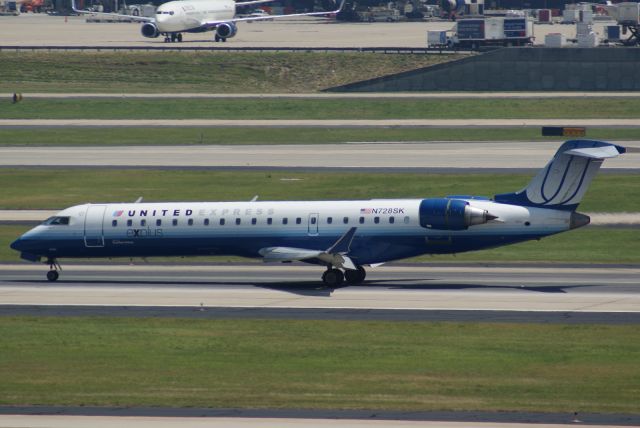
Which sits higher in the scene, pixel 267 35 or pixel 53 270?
pixel 267 35

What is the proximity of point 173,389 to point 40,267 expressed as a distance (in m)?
24.5

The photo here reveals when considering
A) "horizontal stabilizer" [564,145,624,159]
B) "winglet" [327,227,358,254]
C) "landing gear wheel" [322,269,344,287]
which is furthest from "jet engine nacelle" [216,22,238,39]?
"horizontal stabilizer" [564,145,624,159]

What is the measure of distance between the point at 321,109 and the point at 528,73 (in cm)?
2435

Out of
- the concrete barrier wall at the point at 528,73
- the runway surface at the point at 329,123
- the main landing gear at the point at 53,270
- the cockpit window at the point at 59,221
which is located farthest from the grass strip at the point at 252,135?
the cockpit window at the point at 59,221

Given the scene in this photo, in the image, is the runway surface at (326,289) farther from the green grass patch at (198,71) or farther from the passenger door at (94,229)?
the green grass patch at (198,71)

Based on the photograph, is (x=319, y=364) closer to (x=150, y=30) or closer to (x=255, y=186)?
(x=255, y=186)

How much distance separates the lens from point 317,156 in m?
82.3

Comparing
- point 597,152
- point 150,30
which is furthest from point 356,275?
point 150,30

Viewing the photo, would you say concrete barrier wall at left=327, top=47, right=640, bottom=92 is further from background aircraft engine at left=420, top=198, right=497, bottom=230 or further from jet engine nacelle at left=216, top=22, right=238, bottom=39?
background aircraft engine at left=420, top=198, right=497, bottom=230

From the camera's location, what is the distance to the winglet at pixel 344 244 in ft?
148

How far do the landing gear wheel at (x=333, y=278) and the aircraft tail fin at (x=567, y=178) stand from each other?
23.9 feet

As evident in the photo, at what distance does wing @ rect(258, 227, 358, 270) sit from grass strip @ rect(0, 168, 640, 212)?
20.1m

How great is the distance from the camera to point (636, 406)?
92.8 feet

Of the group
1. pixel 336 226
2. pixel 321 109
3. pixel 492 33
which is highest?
pixel 492 33
